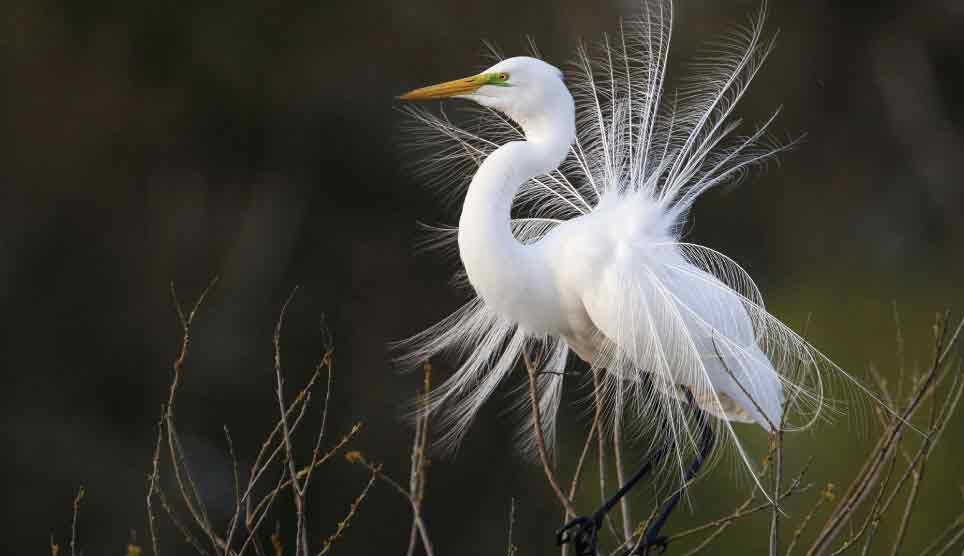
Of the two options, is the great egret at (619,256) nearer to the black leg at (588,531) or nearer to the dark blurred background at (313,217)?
the black leg at (588,531)

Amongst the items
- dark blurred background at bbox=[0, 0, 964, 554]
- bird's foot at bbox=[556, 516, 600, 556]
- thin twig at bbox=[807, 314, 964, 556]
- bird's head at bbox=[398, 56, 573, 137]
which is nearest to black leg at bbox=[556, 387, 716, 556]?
bird's foot at bbox=[556, 516, 600, 556]

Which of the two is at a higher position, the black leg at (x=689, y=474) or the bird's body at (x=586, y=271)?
the bird's body at (x=586, y=271)

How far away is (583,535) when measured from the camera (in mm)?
2414

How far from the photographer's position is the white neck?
7.39 ft

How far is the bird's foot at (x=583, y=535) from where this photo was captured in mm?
2309

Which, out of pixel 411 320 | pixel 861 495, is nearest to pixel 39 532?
pixel 411 320

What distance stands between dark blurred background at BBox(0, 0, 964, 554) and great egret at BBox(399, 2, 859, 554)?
11.5 ft

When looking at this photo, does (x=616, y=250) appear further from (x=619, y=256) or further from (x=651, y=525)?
(x=651, y=525)

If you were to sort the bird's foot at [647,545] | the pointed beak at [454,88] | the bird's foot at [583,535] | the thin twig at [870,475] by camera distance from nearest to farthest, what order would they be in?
the thin twig at [870,475] → the bird's foot at [647,545] → the pointed beak at [454,88] → the bird's foot at [583,535]

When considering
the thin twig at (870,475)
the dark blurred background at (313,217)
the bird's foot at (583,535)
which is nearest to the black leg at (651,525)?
the bird's foot at (583,535)

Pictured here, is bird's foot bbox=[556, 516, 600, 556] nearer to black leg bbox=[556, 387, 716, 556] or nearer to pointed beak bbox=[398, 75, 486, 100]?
black leg bbox=[556, 387, 716, 556]

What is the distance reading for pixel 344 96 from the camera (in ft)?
23.6

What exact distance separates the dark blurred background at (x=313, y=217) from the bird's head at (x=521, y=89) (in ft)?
13.1

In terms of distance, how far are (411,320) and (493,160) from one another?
15.2 ft
